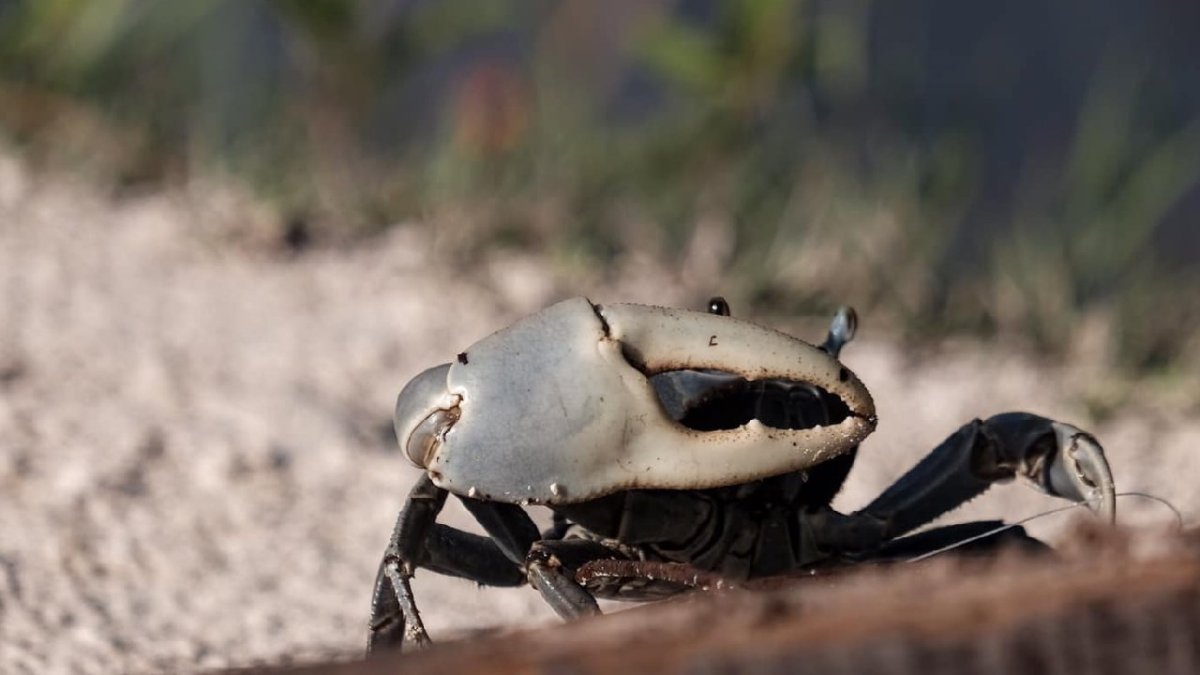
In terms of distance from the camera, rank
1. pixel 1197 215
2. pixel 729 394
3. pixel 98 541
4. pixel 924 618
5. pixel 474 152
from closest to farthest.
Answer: pixel 924 618 < pixel 729 394 < pixel 98 541 < pixel 474 152 < pixel 1197 215

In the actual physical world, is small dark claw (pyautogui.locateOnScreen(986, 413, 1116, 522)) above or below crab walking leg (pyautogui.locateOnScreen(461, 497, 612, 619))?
above

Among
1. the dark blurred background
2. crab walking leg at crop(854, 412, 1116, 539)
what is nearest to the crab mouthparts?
crab walking leg at crop(854, 412, 1116, 539)

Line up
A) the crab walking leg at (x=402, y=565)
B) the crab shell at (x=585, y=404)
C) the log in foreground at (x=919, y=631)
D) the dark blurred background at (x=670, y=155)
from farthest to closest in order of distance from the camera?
the dark blurred background at (x=670, y=155) → the crab walking leg at (x=402, y=565) → the crab shell at (x=585, y=404) → the log in foreground at (x=919, y=631)

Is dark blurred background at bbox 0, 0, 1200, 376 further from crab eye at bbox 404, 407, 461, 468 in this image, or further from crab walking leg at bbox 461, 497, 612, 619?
→ crab eye at bbox 404, 407, 461, 468

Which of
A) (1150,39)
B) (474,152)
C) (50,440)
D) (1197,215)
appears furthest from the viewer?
(1150,39)

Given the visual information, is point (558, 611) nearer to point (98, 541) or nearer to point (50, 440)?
point (98, 541)

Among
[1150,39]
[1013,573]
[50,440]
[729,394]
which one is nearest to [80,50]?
[50,440]

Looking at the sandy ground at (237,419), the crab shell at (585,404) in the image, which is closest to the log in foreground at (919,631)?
the crab shell at (585,404)

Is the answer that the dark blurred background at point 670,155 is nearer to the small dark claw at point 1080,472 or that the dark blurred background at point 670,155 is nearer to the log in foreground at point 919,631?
the small dark claw at point 1080,472
